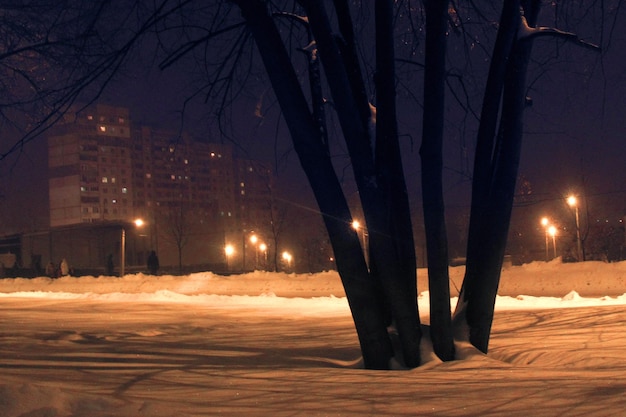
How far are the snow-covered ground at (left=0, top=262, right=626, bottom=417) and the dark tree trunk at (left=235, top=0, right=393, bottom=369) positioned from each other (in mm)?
505

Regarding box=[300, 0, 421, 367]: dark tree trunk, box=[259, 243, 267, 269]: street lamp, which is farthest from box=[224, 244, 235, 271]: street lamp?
box=[300, 0, 421, 367]: dark tree trunk

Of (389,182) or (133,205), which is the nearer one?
(389,182)

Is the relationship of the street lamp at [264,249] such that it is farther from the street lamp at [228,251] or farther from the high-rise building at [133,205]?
the street lamp at [228,251]

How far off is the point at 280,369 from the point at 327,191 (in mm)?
1768

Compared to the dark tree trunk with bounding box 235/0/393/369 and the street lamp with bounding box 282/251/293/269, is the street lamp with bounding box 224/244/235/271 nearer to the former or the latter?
the street lamp with bounding box 282/251/293/269

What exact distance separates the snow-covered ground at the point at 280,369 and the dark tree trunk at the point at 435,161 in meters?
0.72

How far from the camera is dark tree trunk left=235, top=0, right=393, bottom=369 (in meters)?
6.27

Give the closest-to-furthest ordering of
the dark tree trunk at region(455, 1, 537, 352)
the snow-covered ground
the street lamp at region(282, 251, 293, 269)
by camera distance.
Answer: the snow-covered ground, the dark tree trunk at region(455, 1, 537, 352), the street lamp at region(282, 251, 293, 269)

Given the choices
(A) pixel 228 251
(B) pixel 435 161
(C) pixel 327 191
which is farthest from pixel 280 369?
(A) pixel 228 251

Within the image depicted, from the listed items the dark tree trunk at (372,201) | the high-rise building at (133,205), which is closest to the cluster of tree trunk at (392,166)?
the dark tree trunk at (372,201)

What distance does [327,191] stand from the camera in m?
6.34

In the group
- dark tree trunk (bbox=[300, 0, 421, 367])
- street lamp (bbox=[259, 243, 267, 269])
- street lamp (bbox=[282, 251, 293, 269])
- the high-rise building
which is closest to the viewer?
dark tree trunk (bbox=[300, 0, 421, 367])

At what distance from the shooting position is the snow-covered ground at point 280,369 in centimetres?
396

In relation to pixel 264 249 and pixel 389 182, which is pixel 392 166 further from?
pixel 264 249
